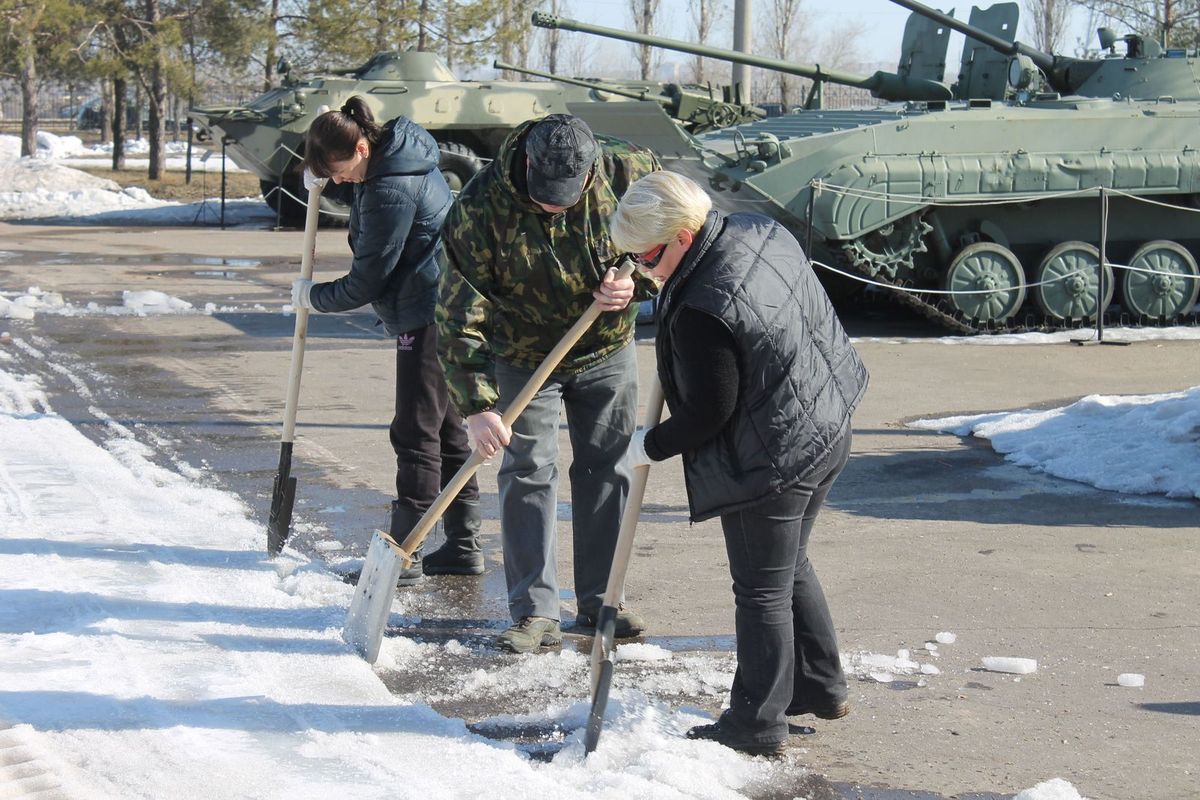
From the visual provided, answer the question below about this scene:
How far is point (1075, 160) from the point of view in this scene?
13492mm

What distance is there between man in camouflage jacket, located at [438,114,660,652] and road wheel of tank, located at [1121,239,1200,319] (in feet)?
32.7

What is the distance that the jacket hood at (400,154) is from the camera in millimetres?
5406

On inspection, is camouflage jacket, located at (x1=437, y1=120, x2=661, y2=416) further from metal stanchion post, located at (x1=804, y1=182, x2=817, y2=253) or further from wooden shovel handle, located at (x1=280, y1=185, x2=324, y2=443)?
metal stanchion post, located at (x1=804, y1=182, x2=817, y2=253)

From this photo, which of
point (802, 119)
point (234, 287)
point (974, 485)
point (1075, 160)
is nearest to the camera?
point (974, 485)

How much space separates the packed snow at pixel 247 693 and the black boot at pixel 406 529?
0.27 m

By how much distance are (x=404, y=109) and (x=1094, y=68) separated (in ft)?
35.1

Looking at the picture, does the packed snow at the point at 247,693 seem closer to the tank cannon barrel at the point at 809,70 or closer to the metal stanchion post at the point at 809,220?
the metal stanchion post at the point at 809,220

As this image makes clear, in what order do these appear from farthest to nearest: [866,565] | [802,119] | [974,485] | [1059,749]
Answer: [802,119]
[974,485]
[866,565]
[1059,749]

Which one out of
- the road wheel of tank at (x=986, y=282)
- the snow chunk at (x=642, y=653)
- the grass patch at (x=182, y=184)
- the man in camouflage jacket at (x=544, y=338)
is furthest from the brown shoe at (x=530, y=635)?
the grass patch at (x=182, y=184)

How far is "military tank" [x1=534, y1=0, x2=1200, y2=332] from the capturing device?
13172 millimetres

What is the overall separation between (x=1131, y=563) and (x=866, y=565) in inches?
41.5

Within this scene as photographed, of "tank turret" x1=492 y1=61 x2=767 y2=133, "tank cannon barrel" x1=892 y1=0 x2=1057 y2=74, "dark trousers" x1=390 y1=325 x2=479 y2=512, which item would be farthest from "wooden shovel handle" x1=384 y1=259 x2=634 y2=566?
"tank turret" x1=492 y1=61 x2=767 y2=133

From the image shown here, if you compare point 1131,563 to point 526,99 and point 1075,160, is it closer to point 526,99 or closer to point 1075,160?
point 1075,160

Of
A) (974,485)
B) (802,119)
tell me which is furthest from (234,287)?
(974,485)
